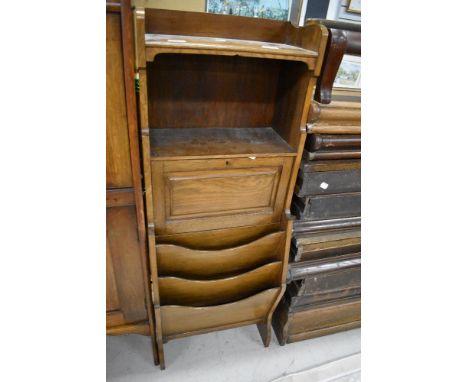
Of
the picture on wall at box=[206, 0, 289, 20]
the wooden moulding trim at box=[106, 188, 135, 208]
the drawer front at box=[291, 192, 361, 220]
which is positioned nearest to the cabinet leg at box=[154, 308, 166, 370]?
the wooden moulding trim at box=[106, 188, 135, 208]

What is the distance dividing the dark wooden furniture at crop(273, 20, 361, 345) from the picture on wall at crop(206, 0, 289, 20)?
2.14ft

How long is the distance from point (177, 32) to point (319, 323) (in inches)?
57.2

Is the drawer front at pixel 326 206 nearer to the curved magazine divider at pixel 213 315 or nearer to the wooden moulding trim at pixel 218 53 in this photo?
the curved magazine divider at pixel 213 315

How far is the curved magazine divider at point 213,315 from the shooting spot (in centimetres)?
114

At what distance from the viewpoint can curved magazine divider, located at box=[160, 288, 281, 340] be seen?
3.75 ft

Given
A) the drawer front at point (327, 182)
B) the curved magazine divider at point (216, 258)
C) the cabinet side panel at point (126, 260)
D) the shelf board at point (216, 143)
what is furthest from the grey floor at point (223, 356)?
the shelf board at point (216, 143)

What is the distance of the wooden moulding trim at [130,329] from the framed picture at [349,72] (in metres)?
1.52

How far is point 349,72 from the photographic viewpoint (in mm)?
A: 1573

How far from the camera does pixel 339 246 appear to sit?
1.26 metres

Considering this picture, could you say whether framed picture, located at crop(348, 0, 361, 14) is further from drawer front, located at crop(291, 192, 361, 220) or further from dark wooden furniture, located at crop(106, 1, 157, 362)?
→ dark wooden furniture, located at crop(106, 1, 157, 362)

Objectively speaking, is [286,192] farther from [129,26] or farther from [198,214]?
[129,26]

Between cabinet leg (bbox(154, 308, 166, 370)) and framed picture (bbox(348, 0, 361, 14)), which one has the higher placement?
framed picture (bbox(348, 0, 361, 14))

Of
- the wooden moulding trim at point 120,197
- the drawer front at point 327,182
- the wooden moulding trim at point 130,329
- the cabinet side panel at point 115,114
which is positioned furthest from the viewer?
the wooden moulding trim at point 130,329
